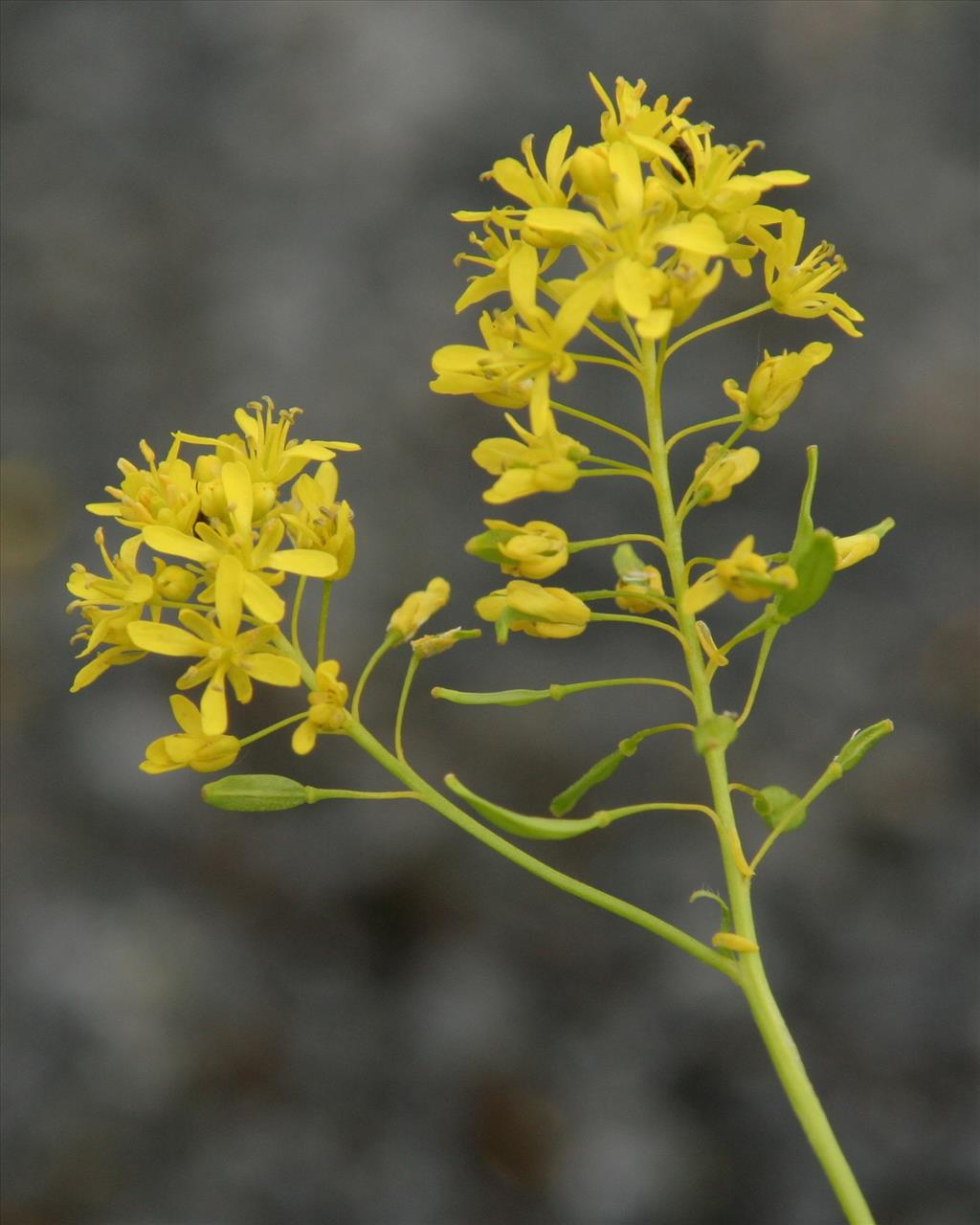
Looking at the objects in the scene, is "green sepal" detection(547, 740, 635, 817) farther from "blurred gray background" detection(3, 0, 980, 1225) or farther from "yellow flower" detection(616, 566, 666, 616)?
"blurred gray background" detection(3, 0, 980, 1225)

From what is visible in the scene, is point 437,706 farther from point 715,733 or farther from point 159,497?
point 715,733

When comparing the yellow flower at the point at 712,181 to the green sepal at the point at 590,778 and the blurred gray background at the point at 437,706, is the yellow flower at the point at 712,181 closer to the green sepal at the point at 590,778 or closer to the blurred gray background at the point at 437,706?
the green sepal at the point at 590,778

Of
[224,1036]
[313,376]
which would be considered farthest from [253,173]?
[224,1036]

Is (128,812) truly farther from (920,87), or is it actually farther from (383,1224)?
(920,87)

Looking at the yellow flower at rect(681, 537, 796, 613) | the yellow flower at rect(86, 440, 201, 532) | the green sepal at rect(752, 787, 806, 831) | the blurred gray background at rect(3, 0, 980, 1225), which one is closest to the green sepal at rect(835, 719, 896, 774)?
the green sepal at rect(752, 787, 806, 831)

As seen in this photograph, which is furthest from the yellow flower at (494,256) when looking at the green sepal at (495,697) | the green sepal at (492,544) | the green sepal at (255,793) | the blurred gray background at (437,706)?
the blurred gray background at (437,706)
